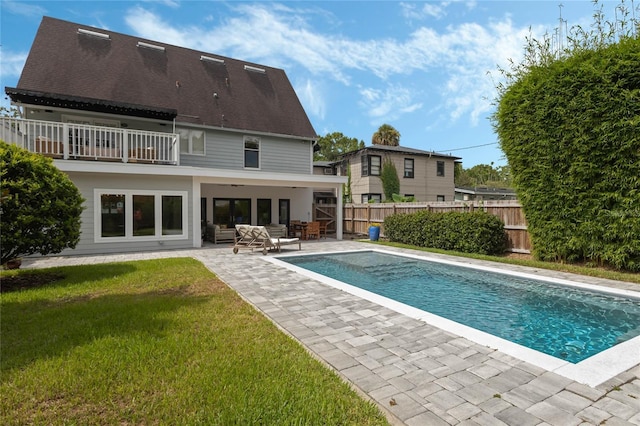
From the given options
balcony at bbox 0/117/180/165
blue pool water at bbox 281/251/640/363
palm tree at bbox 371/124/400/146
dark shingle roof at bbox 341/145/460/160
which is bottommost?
blue pool water at bbox 281/251/640/363

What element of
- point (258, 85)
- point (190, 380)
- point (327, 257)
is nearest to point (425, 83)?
point (258, 85)

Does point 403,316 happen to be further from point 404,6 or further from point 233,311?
point 404,6

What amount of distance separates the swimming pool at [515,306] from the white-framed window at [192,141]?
9488mm

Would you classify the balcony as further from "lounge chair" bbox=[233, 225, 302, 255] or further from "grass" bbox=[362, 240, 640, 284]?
"grass" bbox=[362, 240, 640, 284]

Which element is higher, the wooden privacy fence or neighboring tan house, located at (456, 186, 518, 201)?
neighboring tan house, located at (456, 186, 518, 201)

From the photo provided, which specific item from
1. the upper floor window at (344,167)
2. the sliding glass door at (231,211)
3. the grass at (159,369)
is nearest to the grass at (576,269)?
the grass at (159,369)

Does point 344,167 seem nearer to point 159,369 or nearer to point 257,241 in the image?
point 257,241

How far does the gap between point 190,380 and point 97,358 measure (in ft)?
4.10

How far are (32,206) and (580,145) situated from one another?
1314 cm

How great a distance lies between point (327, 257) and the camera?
477 inches

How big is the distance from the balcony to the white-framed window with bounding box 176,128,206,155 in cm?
146

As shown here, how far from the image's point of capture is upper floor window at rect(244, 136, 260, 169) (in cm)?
1728

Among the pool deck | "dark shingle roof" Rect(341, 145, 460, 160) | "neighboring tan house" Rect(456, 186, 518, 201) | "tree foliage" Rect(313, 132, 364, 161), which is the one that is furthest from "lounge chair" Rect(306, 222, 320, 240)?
"tree foliage" Rect(313, 132, 364, 161)

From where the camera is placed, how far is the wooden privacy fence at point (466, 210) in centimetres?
1168
